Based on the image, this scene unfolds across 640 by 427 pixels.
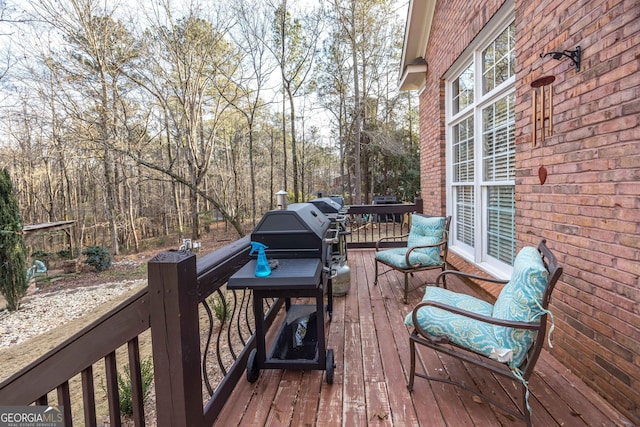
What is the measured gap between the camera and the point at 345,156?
14.9 metres

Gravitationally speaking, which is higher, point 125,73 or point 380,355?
point 125,73

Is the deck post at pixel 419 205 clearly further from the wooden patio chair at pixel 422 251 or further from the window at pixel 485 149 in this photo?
the wooden patio chair at pixel 422 251

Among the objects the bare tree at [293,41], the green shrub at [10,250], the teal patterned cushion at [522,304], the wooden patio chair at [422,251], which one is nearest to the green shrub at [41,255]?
the green shrub at [10,250]

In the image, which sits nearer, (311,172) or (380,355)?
(380,355)

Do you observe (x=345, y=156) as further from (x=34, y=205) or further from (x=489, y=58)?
(x=34, y=205)

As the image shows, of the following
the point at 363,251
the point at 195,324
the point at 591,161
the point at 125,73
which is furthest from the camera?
the point at 125,73

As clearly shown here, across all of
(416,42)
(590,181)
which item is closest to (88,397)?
(590,181)

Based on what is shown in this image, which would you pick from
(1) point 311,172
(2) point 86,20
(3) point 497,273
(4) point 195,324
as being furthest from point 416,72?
(1) point 311,172

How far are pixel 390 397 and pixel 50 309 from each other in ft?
29.4

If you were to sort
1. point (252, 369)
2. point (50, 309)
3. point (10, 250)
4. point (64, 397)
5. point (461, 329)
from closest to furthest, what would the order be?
point (64, 397) → point (461, 329) → point (252, 369) → point (10, 250) → point (50, 309)

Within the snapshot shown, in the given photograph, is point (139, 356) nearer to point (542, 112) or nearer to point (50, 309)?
point (542, 112)

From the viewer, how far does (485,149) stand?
136 inches

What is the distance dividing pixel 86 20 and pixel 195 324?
37.1ft

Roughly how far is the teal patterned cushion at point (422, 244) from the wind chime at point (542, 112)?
4.88 ft
